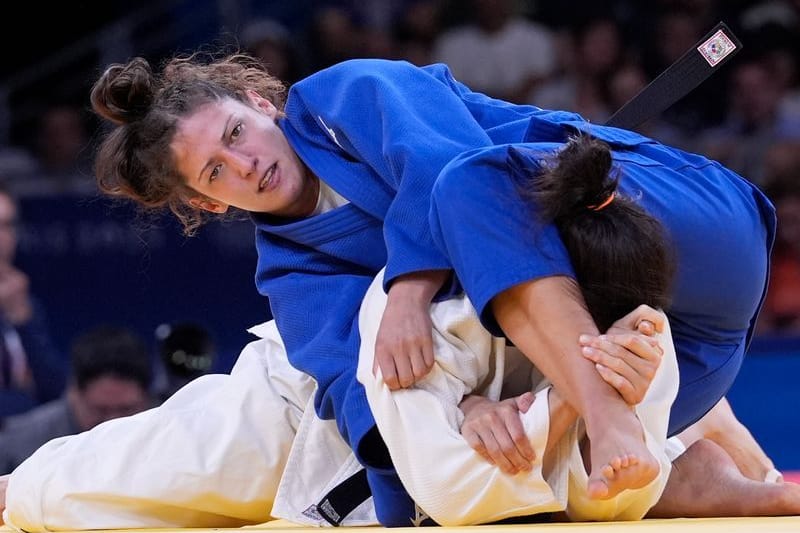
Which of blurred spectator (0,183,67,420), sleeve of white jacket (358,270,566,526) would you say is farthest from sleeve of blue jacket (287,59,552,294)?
blurred spectator (0,183,67,420)

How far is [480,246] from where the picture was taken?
1567mm

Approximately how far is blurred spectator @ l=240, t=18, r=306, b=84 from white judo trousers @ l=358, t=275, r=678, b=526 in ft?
11.6

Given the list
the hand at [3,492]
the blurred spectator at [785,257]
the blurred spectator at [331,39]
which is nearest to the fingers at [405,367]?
the hand at [3,492]

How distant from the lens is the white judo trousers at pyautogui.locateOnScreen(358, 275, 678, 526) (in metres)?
1.60

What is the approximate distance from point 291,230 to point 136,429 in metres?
0.42

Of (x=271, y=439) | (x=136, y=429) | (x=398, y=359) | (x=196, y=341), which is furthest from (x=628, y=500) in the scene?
(x=196, y=341)

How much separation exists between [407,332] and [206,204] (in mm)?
686

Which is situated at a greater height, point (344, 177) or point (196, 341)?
point (344, 177)

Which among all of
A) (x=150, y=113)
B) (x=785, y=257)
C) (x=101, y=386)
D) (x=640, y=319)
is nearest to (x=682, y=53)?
(x=785, y=257)

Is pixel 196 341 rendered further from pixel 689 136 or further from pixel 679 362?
pixel 689 136

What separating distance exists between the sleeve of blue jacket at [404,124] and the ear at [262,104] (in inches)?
3.5

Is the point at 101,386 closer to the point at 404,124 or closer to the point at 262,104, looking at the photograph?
the point at 262,104

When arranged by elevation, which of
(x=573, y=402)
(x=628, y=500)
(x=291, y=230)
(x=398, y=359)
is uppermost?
(x=291, y=230)

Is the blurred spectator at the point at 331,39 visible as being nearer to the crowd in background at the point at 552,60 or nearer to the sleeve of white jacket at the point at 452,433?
the crowd in background at the point at 552,60
